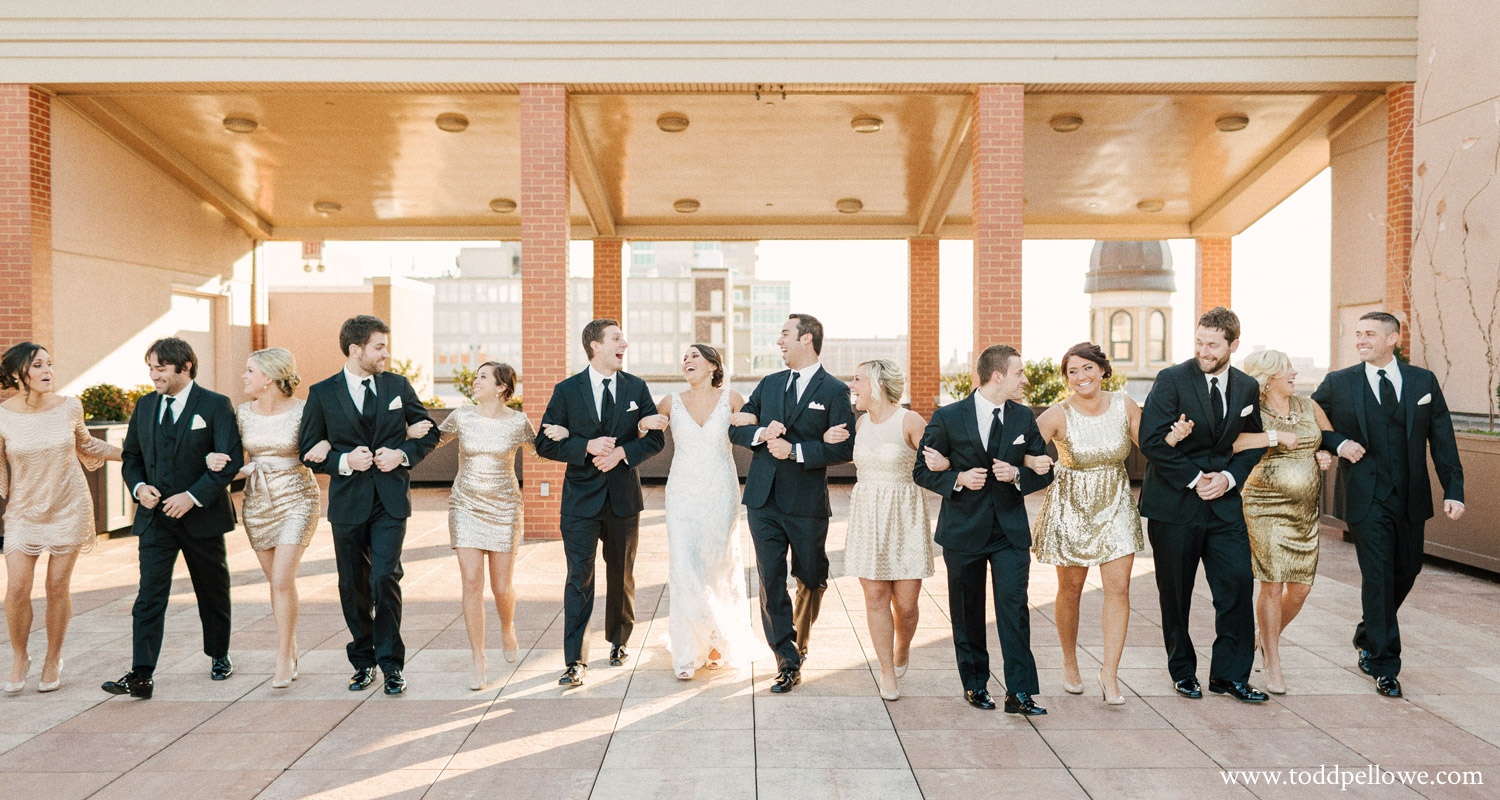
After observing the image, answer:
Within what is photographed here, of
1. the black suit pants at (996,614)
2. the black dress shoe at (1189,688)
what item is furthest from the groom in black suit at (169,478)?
the black dress shoe at (1189,688)

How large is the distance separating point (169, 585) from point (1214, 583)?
4.98m

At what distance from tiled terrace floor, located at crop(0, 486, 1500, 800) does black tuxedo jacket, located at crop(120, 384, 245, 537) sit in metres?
0.85

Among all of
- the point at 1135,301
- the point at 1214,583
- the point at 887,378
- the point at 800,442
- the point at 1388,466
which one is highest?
the point at 1135,301

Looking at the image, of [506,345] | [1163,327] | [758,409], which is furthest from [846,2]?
[506,345]

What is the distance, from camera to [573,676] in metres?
4.51

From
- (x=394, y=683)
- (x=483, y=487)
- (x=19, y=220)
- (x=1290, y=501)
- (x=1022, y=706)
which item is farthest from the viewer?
(x=19, y=220)

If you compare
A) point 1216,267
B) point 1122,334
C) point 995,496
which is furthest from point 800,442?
point 1122,334

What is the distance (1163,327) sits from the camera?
45.3 metres

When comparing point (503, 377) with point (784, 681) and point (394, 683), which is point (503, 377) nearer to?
point (394, 683)

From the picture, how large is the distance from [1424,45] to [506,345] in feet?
384

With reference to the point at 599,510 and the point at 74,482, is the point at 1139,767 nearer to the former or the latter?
the point at 599,510

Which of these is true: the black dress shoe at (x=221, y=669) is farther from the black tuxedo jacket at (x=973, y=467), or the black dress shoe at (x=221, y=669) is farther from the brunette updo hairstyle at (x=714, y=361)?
the black tuxedo jacket at (x=973, y=467)

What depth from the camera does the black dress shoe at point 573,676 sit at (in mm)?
4516

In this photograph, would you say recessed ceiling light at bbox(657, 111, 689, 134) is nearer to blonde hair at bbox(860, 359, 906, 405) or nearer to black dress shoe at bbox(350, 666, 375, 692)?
blonde hair at bbox(860, 359, 906, 405)
